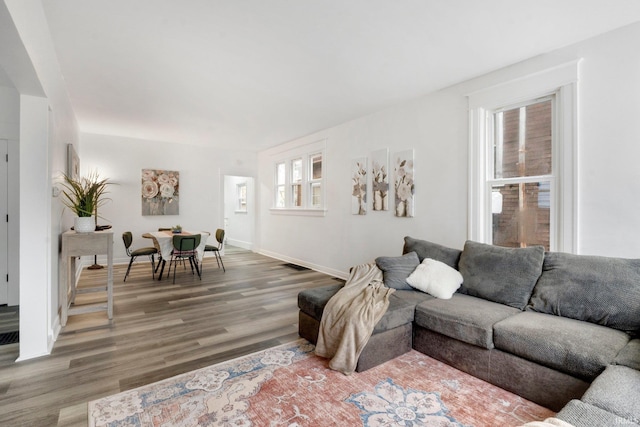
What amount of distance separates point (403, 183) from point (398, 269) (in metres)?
1.54

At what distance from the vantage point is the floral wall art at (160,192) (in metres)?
6.80

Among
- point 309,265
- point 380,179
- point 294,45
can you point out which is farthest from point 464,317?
point 309,265

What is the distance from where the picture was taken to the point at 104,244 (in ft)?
10.8

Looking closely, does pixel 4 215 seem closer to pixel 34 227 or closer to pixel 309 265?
pixel 34 227

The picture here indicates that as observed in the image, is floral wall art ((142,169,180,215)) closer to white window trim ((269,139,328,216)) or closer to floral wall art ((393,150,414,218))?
white window trim ((269,139,328,216))

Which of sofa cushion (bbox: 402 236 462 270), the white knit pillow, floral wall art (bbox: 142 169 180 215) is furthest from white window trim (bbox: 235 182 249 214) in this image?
the white knit pillow

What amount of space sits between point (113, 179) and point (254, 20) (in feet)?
18.4

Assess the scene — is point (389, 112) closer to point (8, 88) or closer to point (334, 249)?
point (334, 249)


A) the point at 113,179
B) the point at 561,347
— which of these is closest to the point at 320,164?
the point at 113,179

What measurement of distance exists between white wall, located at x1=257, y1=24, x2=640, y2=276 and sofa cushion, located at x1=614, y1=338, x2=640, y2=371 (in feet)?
3.46

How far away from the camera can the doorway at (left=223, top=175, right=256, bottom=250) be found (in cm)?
880

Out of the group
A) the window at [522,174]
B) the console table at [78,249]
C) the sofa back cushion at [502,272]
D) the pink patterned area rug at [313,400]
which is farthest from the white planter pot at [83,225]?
the window at [522,174]

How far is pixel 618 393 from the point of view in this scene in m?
1.42

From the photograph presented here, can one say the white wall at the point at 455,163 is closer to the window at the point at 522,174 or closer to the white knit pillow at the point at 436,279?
the window at the point at 522,174
